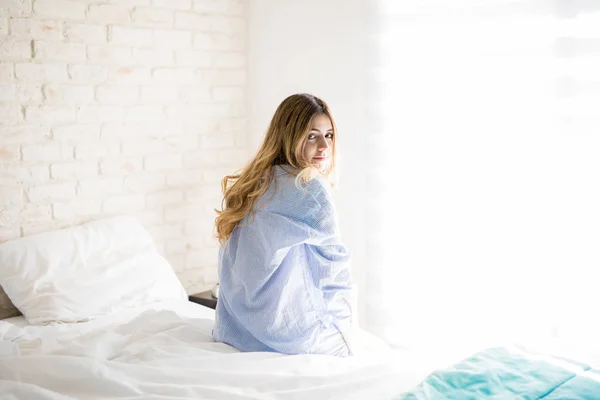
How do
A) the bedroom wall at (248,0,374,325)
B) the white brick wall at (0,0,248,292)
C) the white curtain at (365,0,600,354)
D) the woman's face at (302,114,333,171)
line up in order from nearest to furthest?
the woman's face at (302,114,333,171) < the white curtain at (365,0,600,354) < the white brick wall at (0,0,248,292) < the bedroom wall at (248,0,374,325)

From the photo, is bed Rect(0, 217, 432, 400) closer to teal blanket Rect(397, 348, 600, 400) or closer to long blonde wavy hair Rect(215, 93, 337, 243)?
teal blanket Rect(397, 348, 600, 400)

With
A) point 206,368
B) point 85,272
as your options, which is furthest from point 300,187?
point 85,272

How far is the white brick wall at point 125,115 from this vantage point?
2.80m

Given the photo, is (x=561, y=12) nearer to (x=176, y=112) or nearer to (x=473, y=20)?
(x=473, y=20)

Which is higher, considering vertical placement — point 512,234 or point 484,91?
point 484,91

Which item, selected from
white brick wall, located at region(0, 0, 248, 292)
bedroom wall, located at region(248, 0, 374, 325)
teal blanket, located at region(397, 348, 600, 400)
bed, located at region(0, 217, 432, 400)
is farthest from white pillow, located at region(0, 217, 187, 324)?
teal blanket, located at region(397, 348, 600, 400)

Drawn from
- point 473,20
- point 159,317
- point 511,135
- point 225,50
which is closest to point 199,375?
point 159,317

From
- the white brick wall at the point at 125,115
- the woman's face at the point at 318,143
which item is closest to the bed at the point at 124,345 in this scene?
the white brick wall at the point at 125,115

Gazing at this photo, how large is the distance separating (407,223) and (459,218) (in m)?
0.27

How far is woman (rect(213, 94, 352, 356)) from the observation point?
2107mm

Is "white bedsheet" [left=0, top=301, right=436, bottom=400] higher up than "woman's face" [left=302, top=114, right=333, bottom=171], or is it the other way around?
"woman's face" [left=302, top=114, right=333, bottom=171]

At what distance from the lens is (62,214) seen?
295cm

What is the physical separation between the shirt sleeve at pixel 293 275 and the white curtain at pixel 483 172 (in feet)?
2.25

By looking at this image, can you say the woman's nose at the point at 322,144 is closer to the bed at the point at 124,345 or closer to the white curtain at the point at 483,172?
the bed at the point at 124,345
